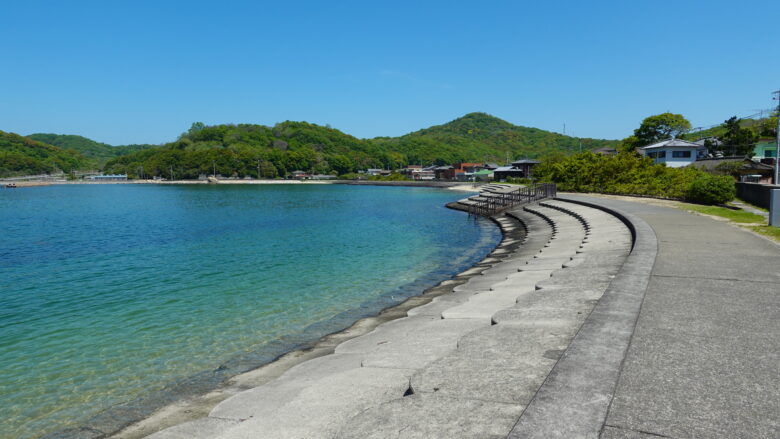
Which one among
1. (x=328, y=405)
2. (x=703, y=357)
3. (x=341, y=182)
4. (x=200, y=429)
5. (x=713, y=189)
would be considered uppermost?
(x=341, y=182)

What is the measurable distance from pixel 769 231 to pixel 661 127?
8418 centimetres

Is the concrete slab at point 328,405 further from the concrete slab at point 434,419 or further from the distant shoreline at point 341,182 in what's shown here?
the distant shoreline at point 341,182

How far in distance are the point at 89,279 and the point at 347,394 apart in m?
15.3

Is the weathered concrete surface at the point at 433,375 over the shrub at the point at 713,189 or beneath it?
beneath

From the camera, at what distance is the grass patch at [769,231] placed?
1305cm

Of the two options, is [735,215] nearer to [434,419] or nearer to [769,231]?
[769,231]

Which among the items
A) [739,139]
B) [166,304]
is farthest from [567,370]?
[739,139]

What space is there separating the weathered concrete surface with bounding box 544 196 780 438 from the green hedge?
19.1m

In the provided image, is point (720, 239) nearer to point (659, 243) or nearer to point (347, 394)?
point (659, 243)

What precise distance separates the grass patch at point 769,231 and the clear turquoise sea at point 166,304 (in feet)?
32.2

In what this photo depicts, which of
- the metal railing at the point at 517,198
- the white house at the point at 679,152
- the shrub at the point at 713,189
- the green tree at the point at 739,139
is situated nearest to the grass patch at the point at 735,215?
the shrub at the point at 713,189

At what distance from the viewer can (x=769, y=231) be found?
14.0 meters

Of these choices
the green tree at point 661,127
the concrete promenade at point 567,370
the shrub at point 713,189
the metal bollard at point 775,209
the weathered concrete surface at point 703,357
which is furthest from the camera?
the green tree at point 661,127

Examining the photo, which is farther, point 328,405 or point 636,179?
point 636,179
